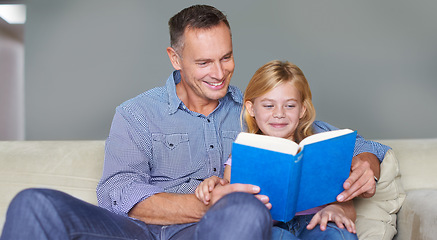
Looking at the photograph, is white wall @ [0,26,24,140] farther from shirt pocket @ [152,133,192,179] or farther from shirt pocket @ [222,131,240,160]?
shirt pocket @ [222,131,240,160]

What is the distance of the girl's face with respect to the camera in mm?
2016

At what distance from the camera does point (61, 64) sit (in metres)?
3.73

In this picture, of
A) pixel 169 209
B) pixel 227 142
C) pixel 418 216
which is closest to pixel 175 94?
pixel 227 142

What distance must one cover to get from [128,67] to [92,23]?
1.43 ft

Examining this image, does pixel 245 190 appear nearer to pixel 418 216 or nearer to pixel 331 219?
pixel 331 219

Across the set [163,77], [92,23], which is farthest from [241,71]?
[92,23]

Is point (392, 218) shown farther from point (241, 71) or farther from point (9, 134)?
point (9, 134)

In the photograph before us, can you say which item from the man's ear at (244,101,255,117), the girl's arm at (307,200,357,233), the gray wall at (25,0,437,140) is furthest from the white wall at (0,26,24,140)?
the girl's arm at (307,200,357,233)

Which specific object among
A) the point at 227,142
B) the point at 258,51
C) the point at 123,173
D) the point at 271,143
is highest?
the point at 258,51

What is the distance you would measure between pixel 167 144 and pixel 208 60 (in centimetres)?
41

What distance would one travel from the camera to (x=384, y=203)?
7.09ft

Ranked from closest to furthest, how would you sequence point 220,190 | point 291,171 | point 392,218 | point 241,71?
point 291,171 < point 220,190 < point 392,218 < point 241,71

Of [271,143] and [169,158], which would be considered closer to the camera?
[271,143]

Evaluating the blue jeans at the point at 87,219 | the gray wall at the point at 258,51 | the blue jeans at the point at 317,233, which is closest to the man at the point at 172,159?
the blue jeans at the point at 87,219
